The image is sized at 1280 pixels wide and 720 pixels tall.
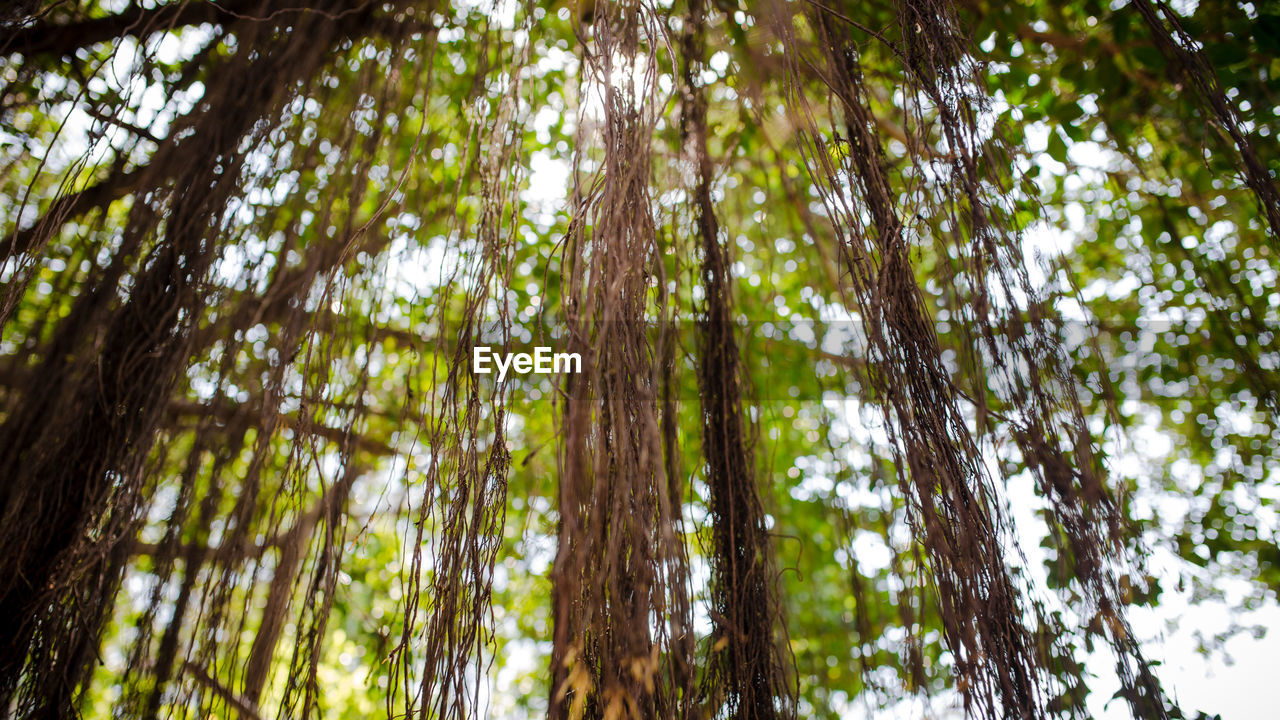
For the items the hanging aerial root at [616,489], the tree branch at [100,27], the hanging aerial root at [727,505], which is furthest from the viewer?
the tree branch at [100,27]

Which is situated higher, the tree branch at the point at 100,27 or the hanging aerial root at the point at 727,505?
the tree branch at the point at 100,27

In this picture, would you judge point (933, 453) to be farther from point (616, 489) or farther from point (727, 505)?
point (727, 505)

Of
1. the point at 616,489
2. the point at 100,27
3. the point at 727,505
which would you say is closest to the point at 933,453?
the point at 616,489

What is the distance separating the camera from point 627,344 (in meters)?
0.69

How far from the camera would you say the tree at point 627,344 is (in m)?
0.71

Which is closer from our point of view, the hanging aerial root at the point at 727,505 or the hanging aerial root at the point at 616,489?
the hanging aerial root at the point at 616,489

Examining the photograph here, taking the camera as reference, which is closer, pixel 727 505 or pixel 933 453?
pixel 933 453

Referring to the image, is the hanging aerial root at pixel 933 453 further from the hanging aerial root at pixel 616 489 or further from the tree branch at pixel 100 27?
the tree branch at pixel 100 27

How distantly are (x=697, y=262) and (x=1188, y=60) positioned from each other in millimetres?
937

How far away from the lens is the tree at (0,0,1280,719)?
28.0 inches

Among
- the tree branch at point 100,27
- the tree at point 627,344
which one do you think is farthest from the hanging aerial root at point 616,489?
the tree branch at point 100,27

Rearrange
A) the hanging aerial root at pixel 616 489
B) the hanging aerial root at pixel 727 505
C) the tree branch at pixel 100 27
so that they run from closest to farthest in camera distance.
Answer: the hanging aerial root at pixel 616 489, the hanging aerial root at pixel 727 505, the tree branch at pixel 100 27

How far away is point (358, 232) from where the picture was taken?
80 cm

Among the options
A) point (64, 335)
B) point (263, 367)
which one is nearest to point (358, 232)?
point (64, 335)
